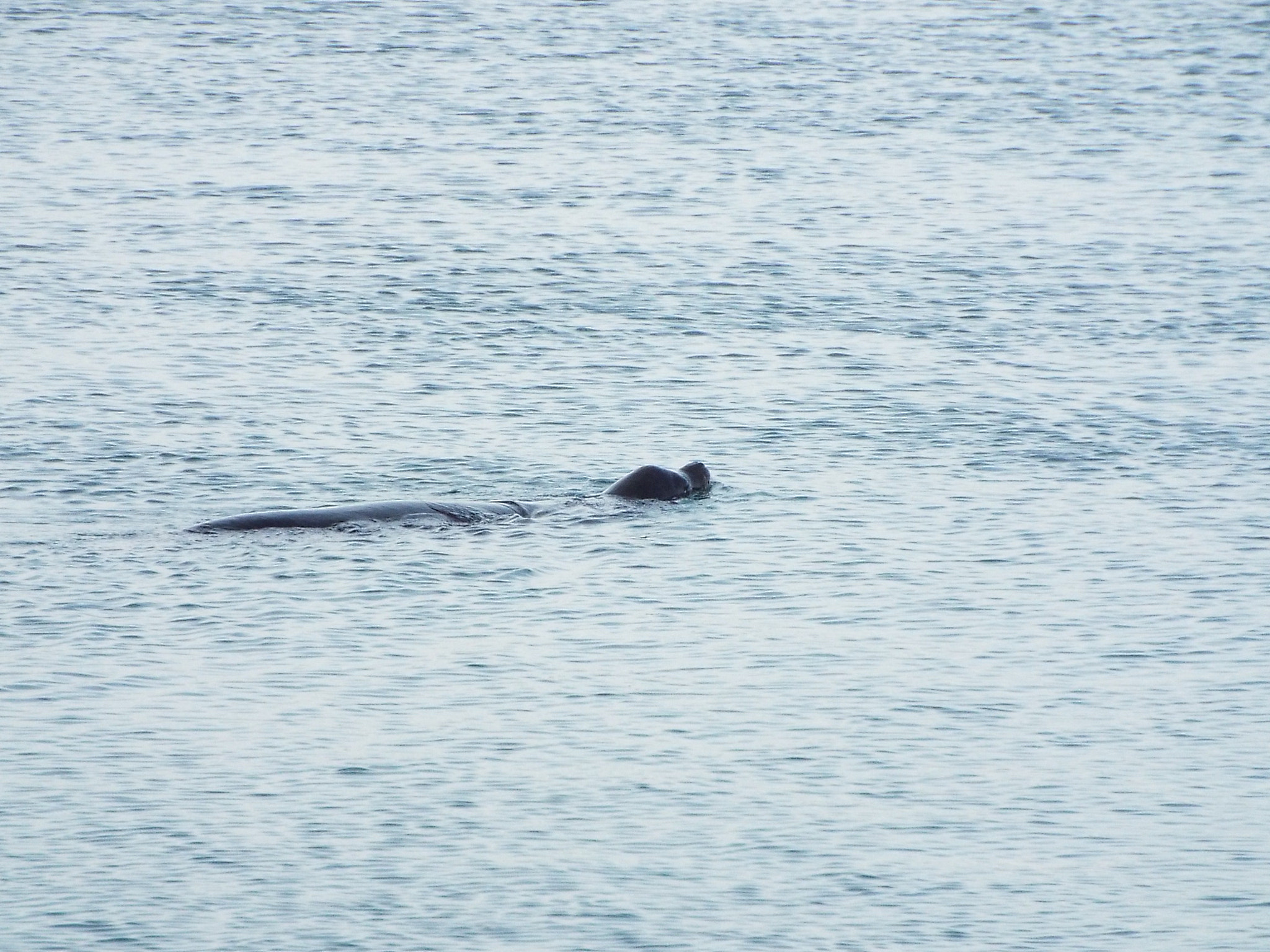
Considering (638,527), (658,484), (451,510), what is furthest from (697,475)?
(451,510)

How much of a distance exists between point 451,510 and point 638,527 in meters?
1.38

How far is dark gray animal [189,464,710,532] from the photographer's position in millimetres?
16141

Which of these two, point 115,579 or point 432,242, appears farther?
point 432,242

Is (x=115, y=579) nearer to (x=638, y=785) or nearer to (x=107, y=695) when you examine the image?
(x=107, y=695)

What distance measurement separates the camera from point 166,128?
112 feet

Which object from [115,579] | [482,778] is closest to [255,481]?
[115,579]

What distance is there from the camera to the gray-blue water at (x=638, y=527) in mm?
11047

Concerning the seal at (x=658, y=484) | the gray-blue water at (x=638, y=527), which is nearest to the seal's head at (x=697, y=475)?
the seal at (x=658, y=484)

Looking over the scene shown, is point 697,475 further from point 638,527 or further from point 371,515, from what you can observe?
point 371,515

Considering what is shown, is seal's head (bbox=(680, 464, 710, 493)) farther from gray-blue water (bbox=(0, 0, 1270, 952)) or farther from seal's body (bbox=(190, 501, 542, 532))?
seal's body (bbox=(190, 501, 542, 532))

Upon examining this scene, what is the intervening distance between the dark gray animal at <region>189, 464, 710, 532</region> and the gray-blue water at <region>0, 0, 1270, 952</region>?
0.22 metres

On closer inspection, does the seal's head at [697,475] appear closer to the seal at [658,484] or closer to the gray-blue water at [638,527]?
the seal at [658,484]

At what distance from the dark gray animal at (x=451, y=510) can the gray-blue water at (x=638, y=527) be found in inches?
8.8

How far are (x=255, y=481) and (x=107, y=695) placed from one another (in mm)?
4864
